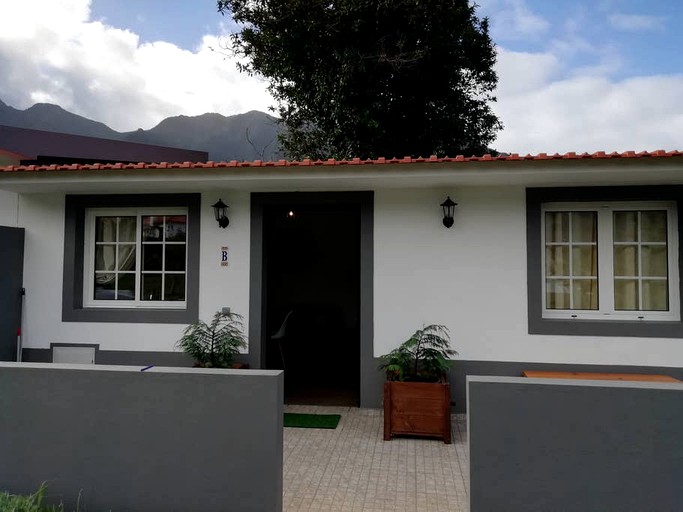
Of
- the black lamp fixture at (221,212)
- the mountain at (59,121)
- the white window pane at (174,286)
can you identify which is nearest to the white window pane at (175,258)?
the white window pane at (174,286)

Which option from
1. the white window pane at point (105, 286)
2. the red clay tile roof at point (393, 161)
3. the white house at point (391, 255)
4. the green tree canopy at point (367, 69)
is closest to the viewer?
the red clay tile roof at point (393, 161)

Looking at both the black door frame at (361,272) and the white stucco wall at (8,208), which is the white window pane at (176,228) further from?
the white stucco wall at (8,208)

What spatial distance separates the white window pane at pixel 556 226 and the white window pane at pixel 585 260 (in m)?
0.20

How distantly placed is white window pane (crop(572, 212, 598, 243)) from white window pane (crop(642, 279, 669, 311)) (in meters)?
0.79

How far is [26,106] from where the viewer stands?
36.2m

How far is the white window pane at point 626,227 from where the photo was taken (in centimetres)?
533

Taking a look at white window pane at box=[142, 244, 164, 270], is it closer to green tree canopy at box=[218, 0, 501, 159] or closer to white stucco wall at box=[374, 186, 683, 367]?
white stucco wall at box=[374, 186, 683, 367]

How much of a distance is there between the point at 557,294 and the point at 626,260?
87 centimetres

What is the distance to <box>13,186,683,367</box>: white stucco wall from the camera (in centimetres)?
531

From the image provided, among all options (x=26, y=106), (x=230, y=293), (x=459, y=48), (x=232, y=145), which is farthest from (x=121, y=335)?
(x=26, y=106)

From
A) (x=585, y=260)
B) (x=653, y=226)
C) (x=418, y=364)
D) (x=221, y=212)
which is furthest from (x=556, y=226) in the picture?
(x=221, y=212)

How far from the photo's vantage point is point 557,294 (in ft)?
17.9

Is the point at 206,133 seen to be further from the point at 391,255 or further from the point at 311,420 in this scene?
the point at 311,420

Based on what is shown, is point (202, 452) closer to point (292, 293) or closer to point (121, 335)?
point (121, 335)
